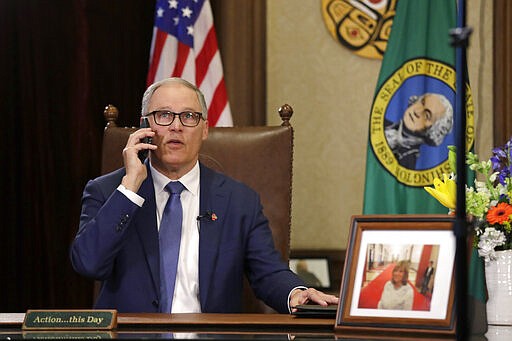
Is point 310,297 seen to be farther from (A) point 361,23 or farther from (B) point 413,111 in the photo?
(A) point 361,23

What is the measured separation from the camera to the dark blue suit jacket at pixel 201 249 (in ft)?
8.38

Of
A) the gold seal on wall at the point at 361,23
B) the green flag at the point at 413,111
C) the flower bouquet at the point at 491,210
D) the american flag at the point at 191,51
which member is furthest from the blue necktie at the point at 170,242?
the gold seal on wall at the point at 361,23

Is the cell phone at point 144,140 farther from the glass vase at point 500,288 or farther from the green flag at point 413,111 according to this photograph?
the green flag at point 413,111

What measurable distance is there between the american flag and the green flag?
0.80 m

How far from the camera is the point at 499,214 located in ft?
7.14

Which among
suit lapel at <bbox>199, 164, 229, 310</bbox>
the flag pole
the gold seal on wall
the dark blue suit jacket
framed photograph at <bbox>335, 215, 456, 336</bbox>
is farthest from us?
A: the gold seal on wall

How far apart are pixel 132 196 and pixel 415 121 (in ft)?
7.27

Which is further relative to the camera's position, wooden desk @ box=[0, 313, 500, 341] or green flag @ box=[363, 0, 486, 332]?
green flag @ box=[363, 0, 486, 332]

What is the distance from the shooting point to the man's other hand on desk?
7.12 feet

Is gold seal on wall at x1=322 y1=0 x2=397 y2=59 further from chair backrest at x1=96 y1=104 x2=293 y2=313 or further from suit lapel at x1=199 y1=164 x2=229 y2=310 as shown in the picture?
suit lapel at x1=199 y1=164 x2=229 y2=310

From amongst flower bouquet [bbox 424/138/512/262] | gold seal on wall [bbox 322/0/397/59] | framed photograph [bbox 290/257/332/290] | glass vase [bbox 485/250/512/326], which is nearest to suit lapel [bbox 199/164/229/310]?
flower bouquet [bbox 424/138/512/262]

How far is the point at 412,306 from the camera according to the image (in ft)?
5.61

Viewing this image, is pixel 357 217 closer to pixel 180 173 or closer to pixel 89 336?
pixel 89 336

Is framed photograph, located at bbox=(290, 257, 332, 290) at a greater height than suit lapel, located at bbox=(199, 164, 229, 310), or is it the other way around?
suit lapel, located at bbox=(199, 164, 229, 310)
